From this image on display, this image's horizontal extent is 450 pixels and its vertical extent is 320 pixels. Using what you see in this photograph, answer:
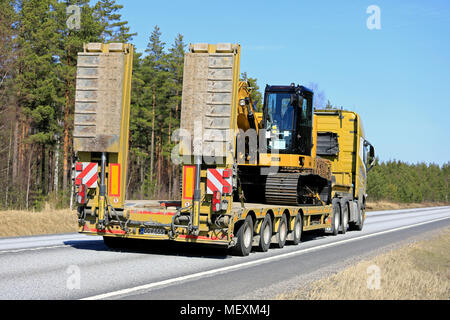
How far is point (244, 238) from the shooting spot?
1311 cm

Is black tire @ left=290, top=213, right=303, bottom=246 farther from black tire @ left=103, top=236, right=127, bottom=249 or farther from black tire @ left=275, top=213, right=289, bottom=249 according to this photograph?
black tire @ left=103, top=236, right=127, bottom=249

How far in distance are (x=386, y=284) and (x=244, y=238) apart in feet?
14.7

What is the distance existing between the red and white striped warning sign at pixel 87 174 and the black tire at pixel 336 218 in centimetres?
1112

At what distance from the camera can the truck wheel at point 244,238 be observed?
42.4 feet

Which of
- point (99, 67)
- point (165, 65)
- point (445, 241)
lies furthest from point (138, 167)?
point (99, 67)

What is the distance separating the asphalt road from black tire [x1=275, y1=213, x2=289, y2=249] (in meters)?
0.27

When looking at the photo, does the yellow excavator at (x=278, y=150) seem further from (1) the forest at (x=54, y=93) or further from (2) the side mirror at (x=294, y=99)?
(1) the forest at (x=54, y=93)

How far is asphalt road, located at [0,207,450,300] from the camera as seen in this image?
8.27 m

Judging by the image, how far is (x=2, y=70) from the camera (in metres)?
36.9

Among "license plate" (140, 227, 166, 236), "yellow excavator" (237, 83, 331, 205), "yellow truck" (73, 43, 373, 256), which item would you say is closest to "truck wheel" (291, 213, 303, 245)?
"yellow excavator" (237, 83, 331, 205)

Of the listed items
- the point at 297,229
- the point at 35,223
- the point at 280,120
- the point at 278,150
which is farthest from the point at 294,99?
the point at 35,223

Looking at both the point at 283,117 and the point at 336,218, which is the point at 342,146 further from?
the point at 283,117

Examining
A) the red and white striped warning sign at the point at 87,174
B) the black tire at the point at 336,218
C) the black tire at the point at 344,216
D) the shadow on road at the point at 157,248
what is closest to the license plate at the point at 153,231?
the shadow on road at the point at 157,248
